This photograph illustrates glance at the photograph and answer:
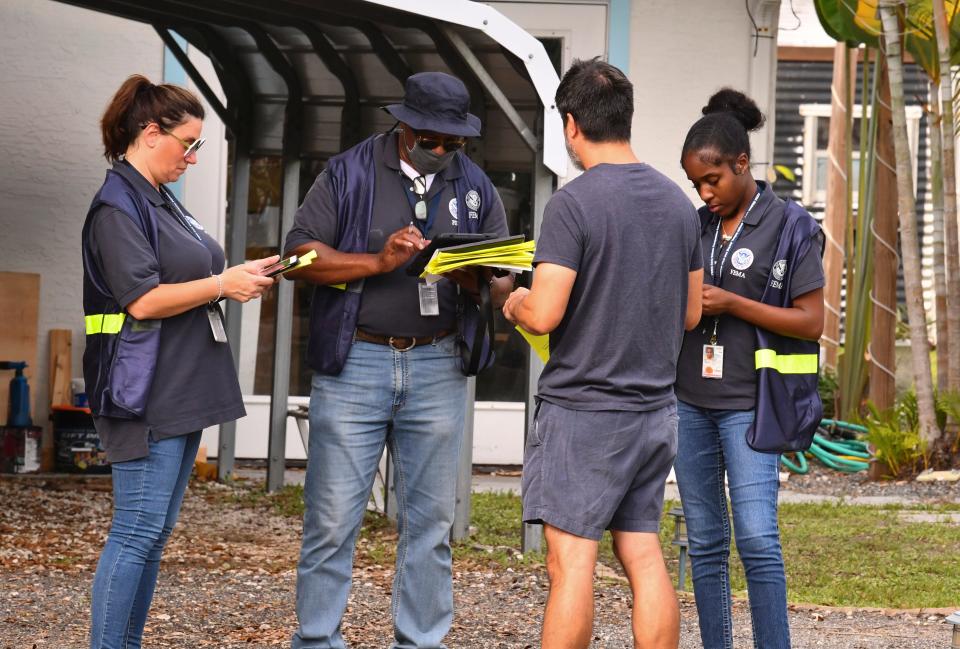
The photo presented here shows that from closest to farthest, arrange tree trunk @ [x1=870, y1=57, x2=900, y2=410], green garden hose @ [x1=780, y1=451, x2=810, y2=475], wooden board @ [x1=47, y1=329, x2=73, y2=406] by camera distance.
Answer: wooden board @ [x1=47, y1=329, x2=73, y2=406] < green garden hose @ [x1=780, y1=451, x2=810, y2=475] < tree trunk @ [x1=870, y1=57, x2=900, y2=410]

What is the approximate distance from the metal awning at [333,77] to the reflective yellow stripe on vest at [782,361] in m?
2.13

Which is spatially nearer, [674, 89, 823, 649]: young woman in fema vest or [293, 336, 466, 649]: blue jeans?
[674, 89, 823, 649]: young woman in fema vest

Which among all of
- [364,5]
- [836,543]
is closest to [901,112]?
[836,543]

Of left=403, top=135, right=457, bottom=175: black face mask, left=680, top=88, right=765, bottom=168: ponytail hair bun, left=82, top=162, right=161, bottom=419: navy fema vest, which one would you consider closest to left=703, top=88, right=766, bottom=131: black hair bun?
left=680, top=88, right=765, bottom=168: ponytail hair bun

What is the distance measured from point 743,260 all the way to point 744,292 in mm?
102

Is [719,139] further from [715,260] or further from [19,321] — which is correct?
[19,321]

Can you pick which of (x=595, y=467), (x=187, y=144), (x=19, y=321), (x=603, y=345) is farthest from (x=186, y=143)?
(x=19, y=321)

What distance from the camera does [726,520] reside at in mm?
4219

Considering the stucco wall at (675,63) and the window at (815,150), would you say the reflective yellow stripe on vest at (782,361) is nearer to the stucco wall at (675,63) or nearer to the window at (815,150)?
the stucco wall at (675,63)

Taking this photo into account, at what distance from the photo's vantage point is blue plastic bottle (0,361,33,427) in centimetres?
901

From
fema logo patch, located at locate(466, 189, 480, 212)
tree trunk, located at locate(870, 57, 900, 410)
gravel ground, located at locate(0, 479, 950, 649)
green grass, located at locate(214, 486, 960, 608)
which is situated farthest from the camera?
tree trunk, located at locate(870, 57, 900, 410)

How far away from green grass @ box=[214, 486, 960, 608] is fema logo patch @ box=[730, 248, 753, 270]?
244 cm

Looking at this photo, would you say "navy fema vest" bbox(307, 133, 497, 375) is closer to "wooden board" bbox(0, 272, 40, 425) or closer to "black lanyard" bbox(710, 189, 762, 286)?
"black lanyard" bbox(710, 189, 762, 286)

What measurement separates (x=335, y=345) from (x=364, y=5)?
7.62 feet
